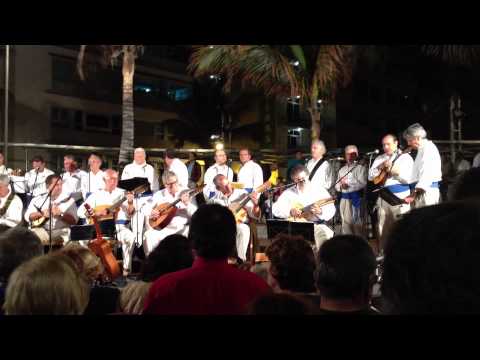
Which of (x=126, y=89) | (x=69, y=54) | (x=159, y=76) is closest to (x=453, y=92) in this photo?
(x=126, y=89)

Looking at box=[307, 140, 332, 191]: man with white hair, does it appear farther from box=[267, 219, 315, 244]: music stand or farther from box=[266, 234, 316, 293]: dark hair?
box=[266, 234, 316, 293]: dark hair

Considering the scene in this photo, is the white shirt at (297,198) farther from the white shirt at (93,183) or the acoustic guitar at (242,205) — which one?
the white shirt at (93,183)

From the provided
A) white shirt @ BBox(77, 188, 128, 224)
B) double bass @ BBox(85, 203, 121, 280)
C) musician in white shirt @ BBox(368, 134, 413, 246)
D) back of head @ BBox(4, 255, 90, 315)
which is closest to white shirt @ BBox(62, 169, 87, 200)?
white shirt @ BBox(77, 188, 128, 224)

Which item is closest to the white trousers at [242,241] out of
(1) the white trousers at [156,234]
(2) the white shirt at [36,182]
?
(1) the white trousers at [156,234]

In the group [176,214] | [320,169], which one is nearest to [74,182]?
[176,214]

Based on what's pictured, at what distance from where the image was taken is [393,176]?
873 centimetres

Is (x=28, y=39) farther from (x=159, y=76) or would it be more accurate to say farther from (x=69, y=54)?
(x=159, y=76)

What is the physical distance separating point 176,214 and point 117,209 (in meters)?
1.14

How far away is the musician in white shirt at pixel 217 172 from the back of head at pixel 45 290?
320 inches

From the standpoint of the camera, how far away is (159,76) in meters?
38.8

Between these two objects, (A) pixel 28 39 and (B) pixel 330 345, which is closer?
(B) pixel 330 345

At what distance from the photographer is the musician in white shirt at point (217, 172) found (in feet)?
34.2

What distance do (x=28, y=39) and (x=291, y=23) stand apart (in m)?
1.63

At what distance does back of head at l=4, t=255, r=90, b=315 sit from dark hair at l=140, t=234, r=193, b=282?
1.19 meters
